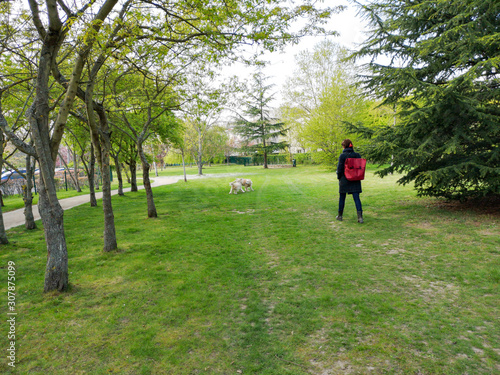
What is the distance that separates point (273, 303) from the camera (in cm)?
337

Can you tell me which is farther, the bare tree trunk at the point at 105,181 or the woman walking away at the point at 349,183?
the woman walking away at the point at 349,183

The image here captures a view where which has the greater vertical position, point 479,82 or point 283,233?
point 479,82

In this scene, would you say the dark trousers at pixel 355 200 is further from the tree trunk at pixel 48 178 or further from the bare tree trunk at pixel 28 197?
the bare tree trunk at pixel 28 197

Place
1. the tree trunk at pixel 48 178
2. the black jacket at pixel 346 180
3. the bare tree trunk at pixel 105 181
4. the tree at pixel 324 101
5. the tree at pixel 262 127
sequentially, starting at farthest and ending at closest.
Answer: the tree at pixel 262 127 → the tree at pixel 324 101 → the black jacket at pixel 346 180 → the bare tree trunk at pixel 105 181 → the tree trunk at pixel 48 178

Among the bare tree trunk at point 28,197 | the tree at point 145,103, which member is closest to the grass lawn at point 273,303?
the bare tree trunk at point 28,197

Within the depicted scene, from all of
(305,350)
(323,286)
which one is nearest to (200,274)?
(323,286)

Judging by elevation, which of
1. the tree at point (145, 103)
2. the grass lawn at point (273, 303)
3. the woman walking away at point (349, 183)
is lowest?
the grass lawn at point (273, 303)

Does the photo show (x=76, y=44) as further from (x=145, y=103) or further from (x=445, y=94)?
(x=445, y=94)

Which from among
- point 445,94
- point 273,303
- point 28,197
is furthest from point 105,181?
point 445,94

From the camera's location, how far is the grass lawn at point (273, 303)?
2.42 meters

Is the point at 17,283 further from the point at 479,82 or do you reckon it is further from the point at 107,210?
the point at 479,82

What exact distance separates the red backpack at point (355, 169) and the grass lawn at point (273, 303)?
3.88 feet

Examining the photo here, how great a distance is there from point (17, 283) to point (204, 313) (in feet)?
10.5

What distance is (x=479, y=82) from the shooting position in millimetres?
6309
